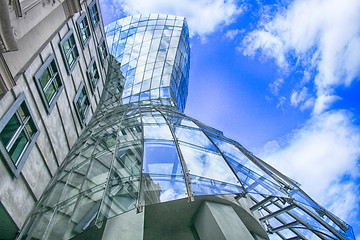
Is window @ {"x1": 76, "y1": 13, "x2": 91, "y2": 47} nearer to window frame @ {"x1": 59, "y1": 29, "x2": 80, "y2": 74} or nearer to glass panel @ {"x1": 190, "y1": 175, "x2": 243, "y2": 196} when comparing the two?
window frame @ {"x1": 59, "y1": 29, "x2": 80, "y2": 74}

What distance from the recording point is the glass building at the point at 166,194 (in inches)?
274

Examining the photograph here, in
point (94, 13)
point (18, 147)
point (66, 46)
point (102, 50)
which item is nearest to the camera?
point (18, 147)

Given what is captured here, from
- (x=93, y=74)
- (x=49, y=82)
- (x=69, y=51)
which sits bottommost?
(x=49, y=82)

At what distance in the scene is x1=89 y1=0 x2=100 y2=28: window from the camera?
17.4 metres

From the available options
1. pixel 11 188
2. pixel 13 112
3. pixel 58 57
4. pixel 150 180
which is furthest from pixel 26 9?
pixel 150 180

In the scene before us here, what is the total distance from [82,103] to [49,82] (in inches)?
186

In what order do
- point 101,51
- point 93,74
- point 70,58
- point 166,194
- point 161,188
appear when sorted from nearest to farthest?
point 166,194 < point 161,188 < point 70,58 < point 93,74 < point 101,51

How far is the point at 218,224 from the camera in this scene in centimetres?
770

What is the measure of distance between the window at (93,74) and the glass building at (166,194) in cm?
513

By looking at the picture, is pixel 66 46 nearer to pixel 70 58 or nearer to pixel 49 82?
pixel 70 58

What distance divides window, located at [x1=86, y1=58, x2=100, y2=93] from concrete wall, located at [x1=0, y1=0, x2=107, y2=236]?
1.94m

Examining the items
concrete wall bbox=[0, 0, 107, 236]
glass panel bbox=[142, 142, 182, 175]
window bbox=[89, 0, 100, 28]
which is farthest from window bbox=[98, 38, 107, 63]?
glass panel bbox=[142, 142, 182, 175]

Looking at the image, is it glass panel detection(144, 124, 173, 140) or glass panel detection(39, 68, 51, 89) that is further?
glass panel detection(144, 124, 173, 140)

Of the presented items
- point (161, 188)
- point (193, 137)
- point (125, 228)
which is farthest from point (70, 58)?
point (125, 228)
